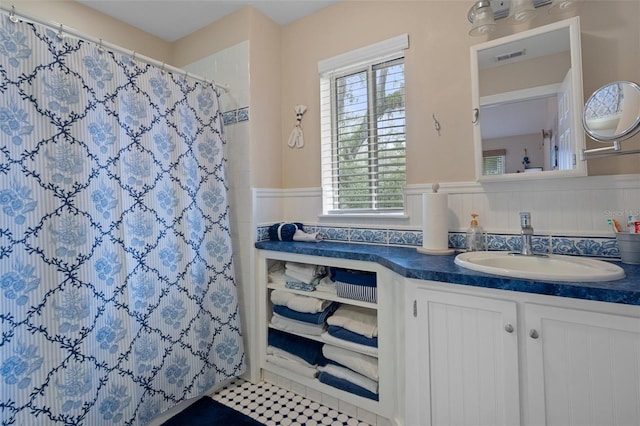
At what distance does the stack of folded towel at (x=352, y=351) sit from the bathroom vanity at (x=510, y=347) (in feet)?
0.50

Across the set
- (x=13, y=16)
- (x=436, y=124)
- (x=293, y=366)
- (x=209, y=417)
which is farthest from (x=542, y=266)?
(x=13, y=16)

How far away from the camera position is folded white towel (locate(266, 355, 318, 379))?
172cm

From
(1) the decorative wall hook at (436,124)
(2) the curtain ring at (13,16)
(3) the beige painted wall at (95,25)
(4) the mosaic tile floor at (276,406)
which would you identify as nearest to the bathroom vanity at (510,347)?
(4) the mosaic tile floor at (276,406)

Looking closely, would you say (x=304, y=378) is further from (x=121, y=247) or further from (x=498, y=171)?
(x=498, y=171)

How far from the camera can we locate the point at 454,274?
1.08 m

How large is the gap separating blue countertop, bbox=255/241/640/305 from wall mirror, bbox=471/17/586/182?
0.48 meters

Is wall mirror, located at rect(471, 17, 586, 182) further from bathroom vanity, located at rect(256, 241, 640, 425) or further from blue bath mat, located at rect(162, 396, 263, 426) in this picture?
blue bath mat, located at rect(162, 396, 263, 426)

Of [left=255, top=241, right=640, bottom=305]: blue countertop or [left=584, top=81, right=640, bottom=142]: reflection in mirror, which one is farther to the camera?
[left=584, top=81, right=640, bottom=142]: reflection in mirror

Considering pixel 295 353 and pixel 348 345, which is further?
pixel 295 353

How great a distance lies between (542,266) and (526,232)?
15 centimetres

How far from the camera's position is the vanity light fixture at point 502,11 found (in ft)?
4.37

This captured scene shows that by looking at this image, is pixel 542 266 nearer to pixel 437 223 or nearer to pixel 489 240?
pixel 489 240

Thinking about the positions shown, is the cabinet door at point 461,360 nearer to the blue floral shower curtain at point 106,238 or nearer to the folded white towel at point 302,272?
the folded white towel at point 302,272

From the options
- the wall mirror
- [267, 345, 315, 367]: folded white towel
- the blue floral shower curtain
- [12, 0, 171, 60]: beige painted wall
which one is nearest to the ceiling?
[12, 0, 171, 60]: beige painted wall
